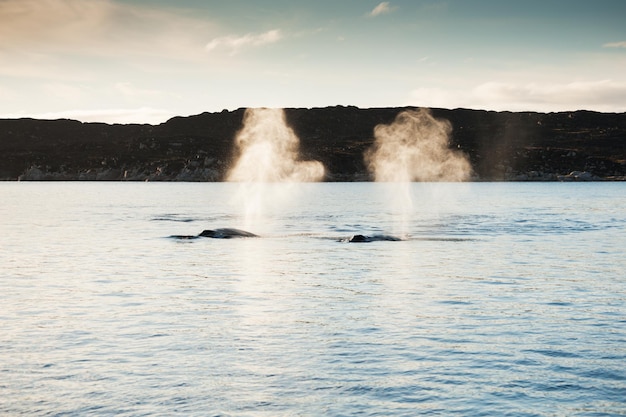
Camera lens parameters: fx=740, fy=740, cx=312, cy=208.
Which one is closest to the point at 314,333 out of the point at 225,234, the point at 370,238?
the point at 370,238

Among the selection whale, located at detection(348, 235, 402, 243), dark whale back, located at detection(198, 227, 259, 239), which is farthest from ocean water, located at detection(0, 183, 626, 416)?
dark whale back, located at detection(198, 227, 259, 239)

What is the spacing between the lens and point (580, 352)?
774 inches

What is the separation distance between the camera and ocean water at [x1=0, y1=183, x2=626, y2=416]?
1592 centimetres

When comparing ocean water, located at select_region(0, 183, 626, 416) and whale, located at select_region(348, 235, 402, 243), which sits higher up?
ocean water, located at select_region(0, 183, 626, 416)

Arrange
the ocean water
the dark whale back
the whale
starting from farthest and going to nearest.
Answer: the dark whale back < the whale < the ocean water

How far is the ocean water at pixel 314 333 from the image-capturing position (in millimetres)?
15922

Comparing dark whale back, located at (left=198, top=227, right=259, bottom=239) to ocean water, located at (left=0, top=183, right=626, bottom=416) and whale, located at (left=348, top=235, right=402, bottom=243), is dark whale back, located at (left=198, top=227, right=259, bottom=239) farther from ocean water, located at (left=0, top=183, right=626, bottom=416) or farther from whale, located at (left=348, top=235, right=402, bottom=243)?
ocean water, located at (left=0, top=183, right=626, bottom=416)

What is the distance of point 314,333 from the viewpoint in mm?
22344

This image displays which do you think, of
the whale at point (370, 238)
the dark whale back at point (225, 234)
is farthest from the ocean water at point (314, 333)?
the dark whale back at point (225, 234)

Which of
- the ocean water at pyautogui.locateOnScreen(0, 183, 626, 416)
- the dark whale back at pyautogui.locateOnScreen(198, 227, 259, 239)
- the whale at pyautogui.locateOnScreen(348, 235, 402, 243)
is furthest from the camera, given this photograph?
the dark whale back at pyautogui.locateOnScreen(198, 227, 259, 239)

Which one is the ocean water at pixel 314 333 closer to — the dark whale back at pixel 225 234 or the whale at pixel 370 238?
the whale at pixel 370 238

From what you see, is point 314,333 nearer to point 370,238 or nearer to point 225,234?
point 370,238

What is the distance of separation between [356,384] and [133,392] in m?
5.00

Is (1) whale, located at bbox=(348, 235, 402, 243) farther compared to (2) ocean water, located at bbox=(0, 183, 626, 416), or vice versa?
(1) whale, located at bbox=(348, 235, 402, 243)
